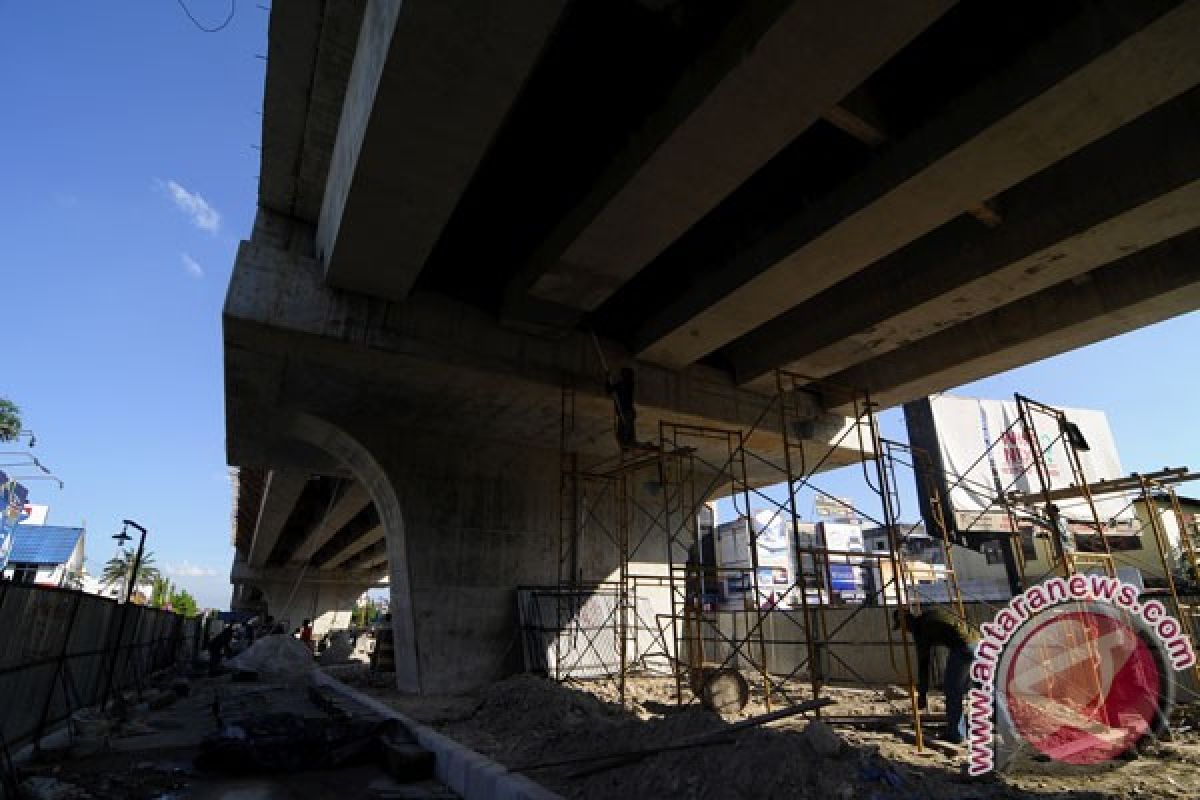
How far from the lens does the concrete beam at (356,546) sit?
29.0 meters

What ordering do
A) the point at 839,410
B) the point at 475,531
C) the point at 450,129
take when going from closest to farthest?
the point at 450,129, the point at 475,531, the point at 839,410

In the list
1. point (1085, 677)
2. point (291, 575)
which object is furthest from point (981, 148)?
point (291, 575)

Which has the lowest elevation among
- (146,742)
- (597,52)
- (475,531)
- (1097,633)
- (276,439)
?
(146,742)

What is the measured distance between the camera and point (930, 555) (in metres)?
41.2

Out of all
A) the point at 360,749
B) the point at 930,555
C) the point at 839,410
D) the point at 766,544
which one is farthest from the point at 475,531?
the point at 766,544

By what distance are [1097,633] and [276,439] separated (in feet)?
54.6

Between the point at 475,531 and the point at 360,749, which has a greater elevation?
the point at 475,531

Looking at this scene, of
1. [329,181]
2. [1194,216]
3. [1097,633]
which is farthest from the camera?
[1097,633]

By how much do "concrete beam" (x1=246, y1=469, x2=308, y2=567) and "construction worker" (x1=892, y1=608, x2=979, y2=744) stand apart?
52.6ft

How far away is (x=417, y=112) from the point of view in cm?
604

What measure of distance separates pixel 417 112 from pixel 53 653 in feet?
31.4

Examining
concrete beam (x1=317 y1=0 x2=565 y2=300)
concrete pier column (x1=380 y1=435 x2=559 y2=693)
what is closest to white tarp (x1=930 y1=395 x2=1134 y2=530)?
concrete pier column (x1=380 y1=435 x2=559 y2=693)

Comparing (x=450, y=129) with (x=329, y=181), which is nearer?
(x=450, y=129)

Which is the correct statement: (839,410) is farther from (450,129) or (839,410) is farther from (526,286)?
(450,129)
